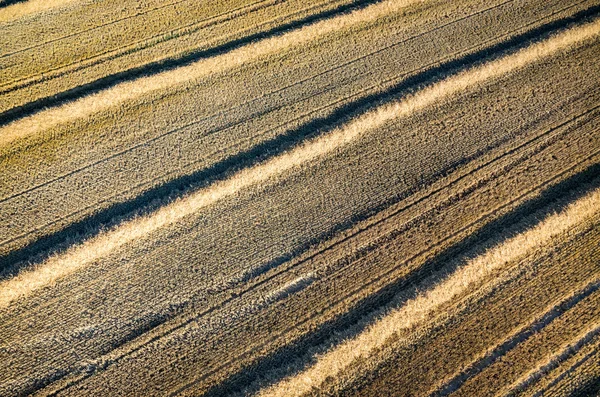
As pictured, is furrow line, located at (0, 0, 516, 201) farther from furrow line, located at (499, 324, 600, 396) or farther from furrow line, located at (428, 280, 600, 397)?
furrow line, located at (499, 324, 600, 396)

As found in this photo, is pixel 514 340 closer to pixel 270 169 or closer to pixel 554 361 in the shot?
pixel 554 361

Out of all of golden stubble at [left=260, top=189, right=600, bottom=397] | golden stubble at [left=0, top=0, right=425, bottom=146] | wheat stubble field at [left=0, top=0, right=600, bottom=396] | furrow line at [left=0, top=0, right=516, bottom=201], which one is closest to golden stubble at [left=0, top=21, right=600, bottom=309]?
wheat stubble field at [left=0, top=0, right=600, bottom=396]

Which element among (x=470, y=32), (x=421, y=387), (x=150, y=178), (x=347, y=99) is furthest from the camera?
(x=470, y=32)

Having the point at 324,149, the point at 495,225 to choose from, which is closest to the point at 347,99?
the point at 324,149

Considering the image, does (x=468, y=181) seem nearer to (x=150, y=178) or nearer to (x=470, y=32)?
(x=470, y=32)

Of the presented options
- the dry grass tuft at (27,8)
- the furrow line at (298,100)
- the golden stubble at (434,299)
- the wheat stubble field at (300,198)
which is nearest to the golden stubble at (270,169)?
the wheat stubble field at (300,198)

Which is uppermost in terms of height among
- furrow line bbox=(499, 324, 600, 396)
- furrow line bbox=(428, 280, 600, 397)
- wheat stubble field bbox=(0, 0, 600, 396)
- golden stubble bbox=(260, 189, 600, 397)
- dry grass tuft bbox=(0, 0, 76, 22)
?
dry grass tuft bbox=(0, 0, 76, 22)
